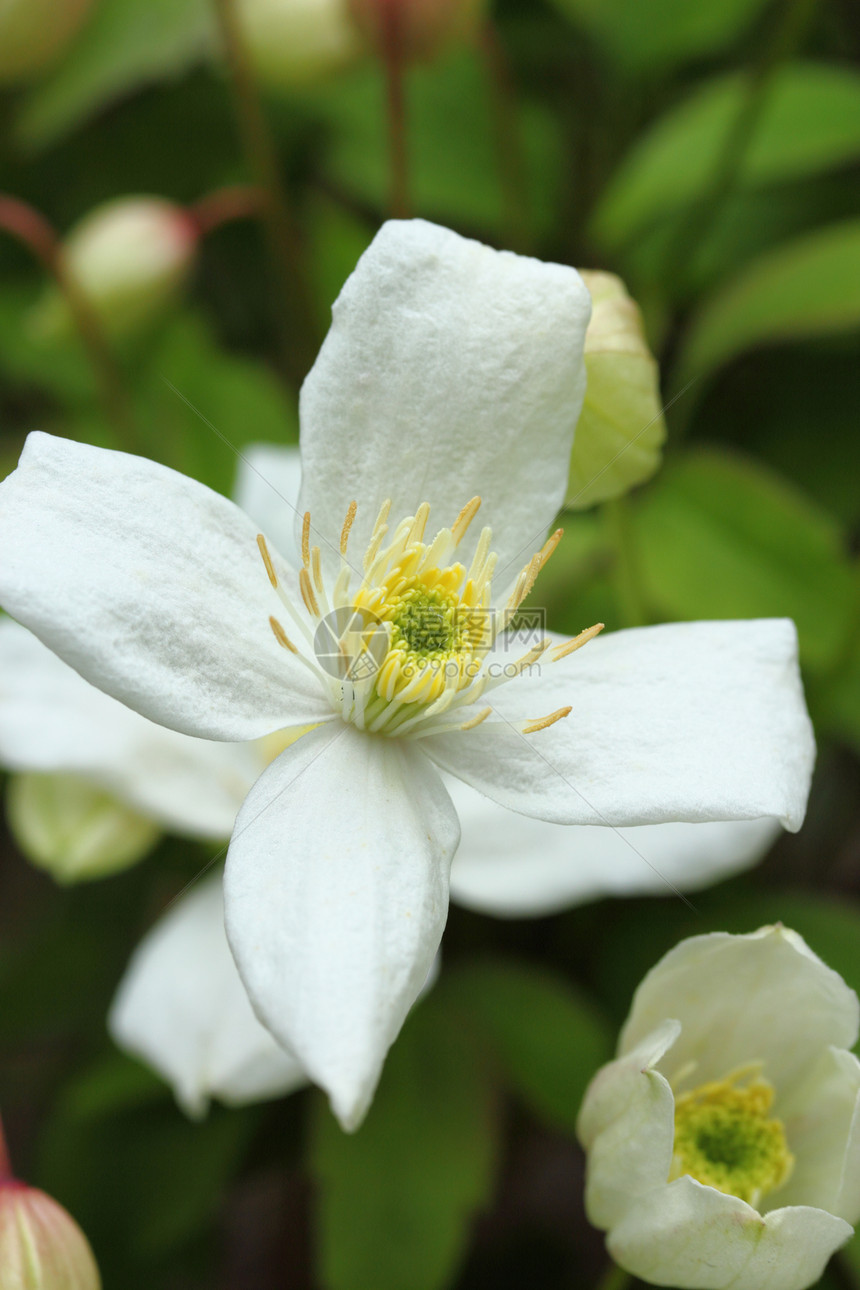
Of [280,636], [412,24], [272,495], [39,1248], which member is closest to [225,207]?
[412,24]

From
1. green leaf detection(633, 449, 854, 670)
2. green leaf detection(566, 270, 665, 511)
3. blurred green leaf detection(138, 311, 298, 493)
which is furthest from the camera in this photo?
blurred green leaf detection(138, 311, 298, 493)

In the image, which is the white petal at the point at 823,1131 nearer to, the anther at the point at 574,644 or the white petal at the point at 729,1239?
the white petal at the point at 729,1239

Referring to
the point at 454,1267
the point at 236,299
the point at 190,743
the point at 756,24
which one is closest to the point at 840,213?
the point at 756,24

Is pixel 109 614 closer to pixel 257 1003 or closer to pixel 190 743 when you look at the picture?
pixel 257 1003

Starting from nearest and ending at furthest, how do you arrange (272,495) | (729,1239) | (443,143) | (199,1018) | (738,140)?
(729,1239), (199,1018), (272,495), (738,140), (443,143)

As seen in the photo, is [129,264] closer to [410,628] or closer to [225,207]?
[225,207]

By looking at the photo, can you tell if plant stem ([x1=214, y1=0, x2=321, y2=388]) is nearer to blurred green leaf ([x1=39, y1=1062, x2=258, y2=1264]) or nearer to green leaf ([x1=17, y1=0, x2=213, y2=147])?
green leaf ([x1=17, y1=0, x2=213, y2=147])

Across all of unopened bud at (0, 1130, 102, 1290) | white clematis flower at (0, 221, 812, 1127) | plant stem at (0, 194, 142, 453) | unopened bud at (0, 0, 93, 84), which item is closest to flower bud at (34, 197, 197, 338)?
plant stem at (0, 194, 142, 453)
